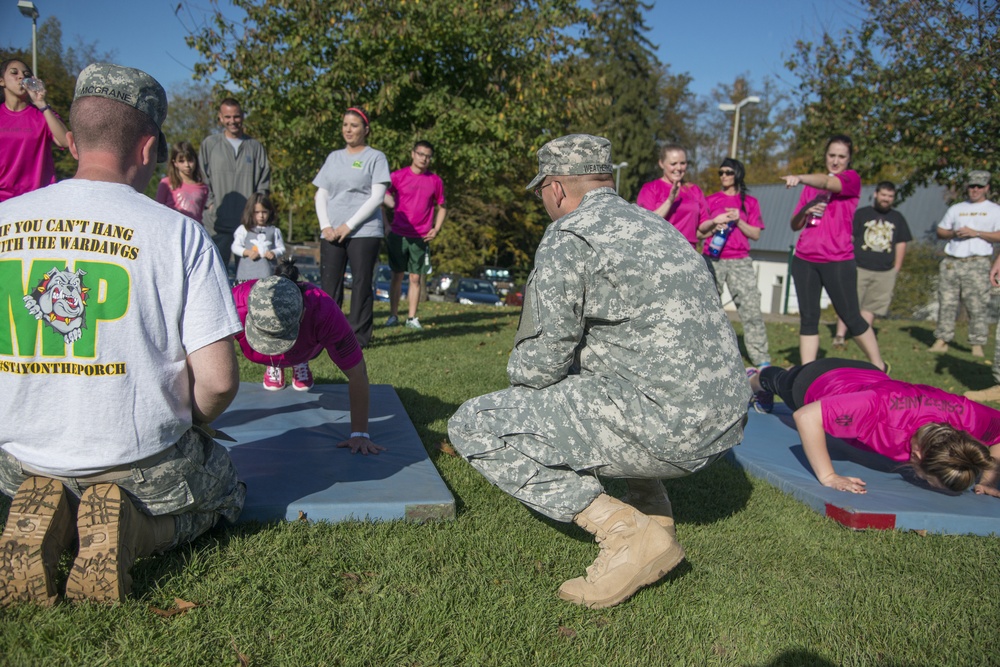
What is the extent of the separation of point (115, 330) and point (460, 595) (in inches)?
57.2

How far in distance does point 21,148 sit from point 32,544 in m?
4.43

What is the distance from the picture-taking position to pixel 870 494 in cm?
399

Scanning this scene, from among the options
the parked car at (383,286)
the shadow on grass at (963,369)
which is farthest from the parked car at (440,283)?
the shadow on grass at (963,369)

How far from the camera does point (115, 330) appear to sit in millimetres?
2334

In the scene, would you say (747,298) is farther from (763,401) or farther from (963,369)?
(963,369)

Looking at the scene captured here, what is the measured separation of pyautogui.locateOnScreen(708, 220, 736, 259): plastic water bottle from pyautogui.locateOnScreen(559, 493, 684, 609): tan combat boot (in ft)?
16.0

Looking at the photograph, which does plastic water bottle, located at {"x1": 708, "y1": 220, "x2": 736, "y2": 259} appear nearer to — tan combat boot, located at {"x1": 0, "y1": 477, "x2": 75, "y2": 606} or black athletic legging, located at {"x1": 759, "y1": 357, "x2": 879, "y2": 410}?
black athletic legging, located at {"x1": 759, "y1": 357, "x2": 879, "y2": 410}

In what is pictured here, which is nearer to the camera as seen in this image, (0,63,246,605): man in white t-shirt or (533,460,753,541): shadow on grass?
(0,63,246,605): man in white t-shirt

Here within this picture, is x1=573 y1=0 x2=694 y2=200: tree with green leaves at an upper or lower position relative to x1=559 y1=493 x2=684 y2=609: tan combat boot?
upper

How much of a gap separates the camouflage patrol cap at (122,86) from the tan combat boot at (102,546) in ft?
4.02

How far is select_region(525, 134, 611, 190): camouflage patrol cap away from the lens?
2959mm

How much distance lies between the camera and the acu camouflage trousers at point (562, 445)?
9.09ft

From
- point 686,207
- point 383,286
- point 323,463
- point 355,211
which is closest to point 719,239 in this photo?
point 686,207

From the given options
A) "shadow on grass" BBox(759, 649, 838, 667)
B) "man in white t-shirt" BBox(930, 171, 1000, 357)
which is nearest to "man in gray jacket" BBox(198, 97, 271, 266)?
"shadow on grass" BBox(759, 649, 838, 667)
